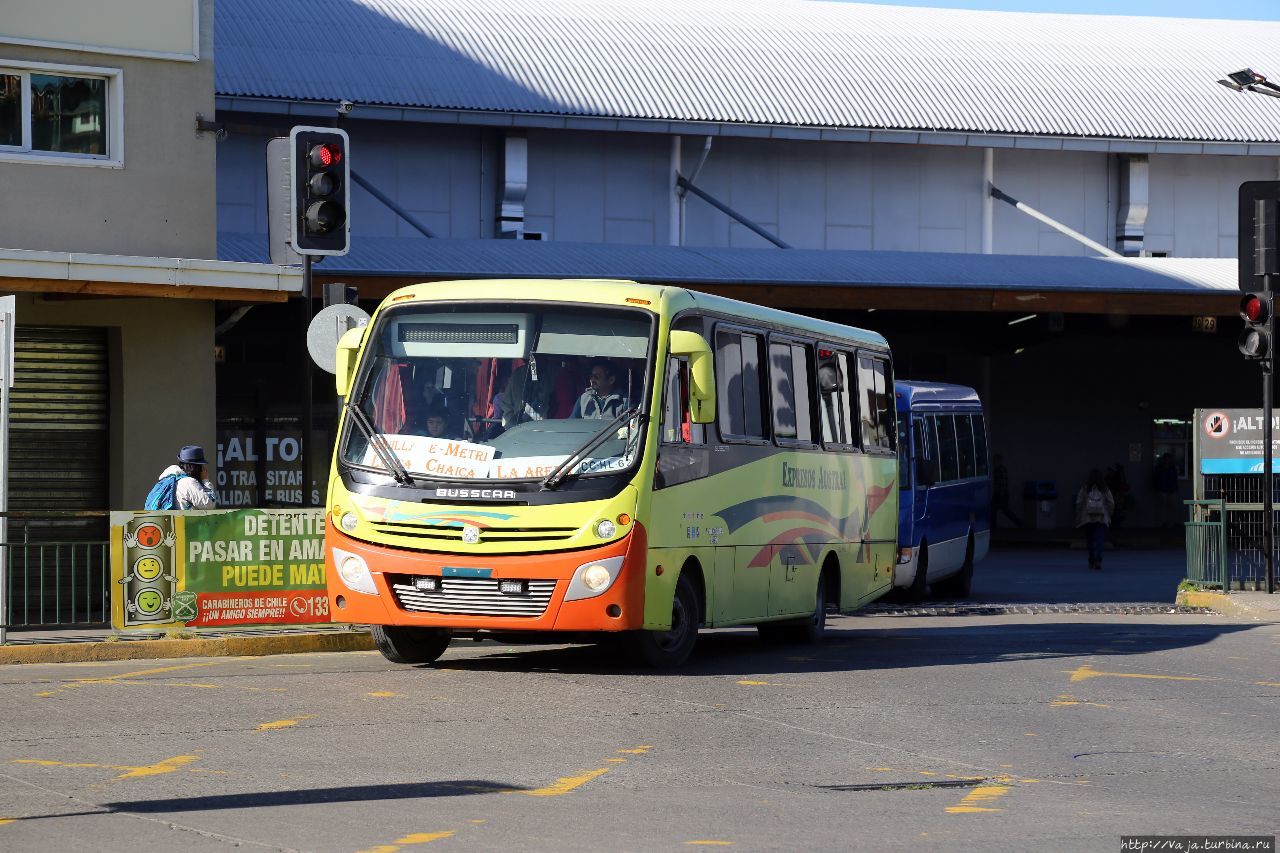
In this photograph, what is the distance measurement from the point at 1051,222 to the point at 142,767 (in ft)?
112

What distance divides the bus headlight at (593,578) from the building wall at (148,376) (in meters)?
7.89

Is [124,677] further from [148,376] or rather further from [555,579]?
[148,376]

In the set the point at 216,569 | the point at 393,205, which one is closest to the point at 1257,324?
the point at 216,569

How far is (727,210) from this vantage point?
39406 mm

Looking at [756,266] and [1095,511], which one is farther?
[1095,511]

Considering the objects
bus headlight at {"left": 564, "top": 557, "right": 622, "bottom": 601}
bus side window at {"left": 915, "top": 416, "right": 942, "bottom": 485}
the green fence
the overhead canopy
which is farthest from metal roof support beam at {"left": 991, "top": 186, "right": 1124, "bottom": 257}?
bus headlight at {"left": 564, "top": 557, "right": 622, "bottom": 601}

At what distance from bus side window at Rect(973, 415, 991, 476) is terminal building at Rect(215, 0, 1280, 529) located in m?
2.67

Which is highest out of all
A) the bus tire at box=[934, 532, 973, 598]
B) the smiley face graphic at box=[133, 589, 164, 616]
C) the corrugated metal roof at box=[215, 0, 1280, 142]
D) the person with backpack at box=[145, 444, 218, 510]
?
the corrugated metal roof at box=[215, 0, 1280, 142]

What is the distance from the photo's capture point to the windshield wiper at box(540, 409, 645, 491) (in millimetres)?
13898

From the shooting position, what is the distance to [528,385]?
1433 cm

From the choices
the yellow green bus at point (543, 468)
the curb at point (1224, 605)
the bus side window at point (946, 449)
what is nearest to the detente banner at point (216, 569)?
the yellow green bus at point (543, 468)

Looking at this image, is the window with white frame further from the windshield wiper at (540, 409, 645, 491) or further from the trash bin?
the trash bin

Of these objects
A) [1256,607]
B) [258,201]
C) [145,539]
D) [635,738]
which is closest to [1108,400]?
[258,201]

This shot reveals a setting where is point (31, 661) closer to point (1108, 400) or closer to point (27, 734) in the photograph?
point (27, 734)
